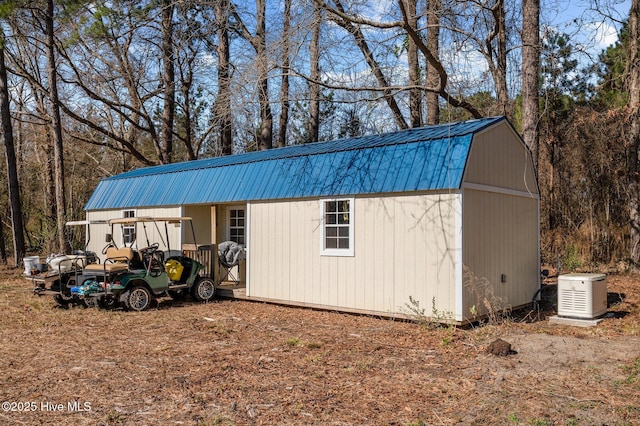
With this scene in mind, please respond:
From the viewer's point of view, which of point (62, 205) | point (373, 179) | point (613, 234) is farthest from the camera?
point (62, 205)

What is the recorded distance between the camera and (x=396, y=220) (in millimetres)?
9484

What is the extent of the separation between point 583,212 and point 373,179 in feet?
28.9

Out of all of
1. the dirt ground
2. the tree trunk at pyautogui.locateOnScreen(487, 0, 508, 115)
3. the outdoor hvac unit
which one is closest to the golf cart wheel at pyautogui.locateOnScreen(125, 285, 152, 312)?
the dirt ground

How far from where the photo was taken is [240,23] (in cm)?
2136

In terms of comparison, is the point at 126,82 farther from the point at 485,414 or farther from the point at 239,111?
the point at 485,414

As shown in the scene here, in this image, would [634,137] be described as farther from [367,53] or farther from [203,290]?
[203,290]

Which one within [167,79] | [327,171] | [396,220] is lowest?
[396,220]

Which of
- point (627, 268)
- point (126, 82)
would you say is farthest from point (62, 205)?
point (627, 268)

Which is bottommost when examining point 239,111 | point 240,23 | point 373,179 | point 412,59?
point 373,179

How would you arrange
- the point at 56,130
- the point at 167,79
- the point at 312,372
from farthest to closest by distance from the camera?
the point at 167,79, the point at 56,130, the point at 312,372

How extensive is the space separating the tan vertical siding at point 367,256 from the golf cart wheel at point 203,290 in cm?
97

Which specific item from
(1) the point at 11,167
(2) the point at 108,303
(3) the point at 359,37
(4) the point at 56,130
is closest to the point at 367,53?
(3) the point at 359,37

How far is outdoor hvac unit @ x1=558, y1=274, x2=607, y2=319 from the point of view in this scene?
8.88 meters

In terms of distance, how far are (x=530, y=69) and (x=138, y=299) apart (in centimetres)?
995
